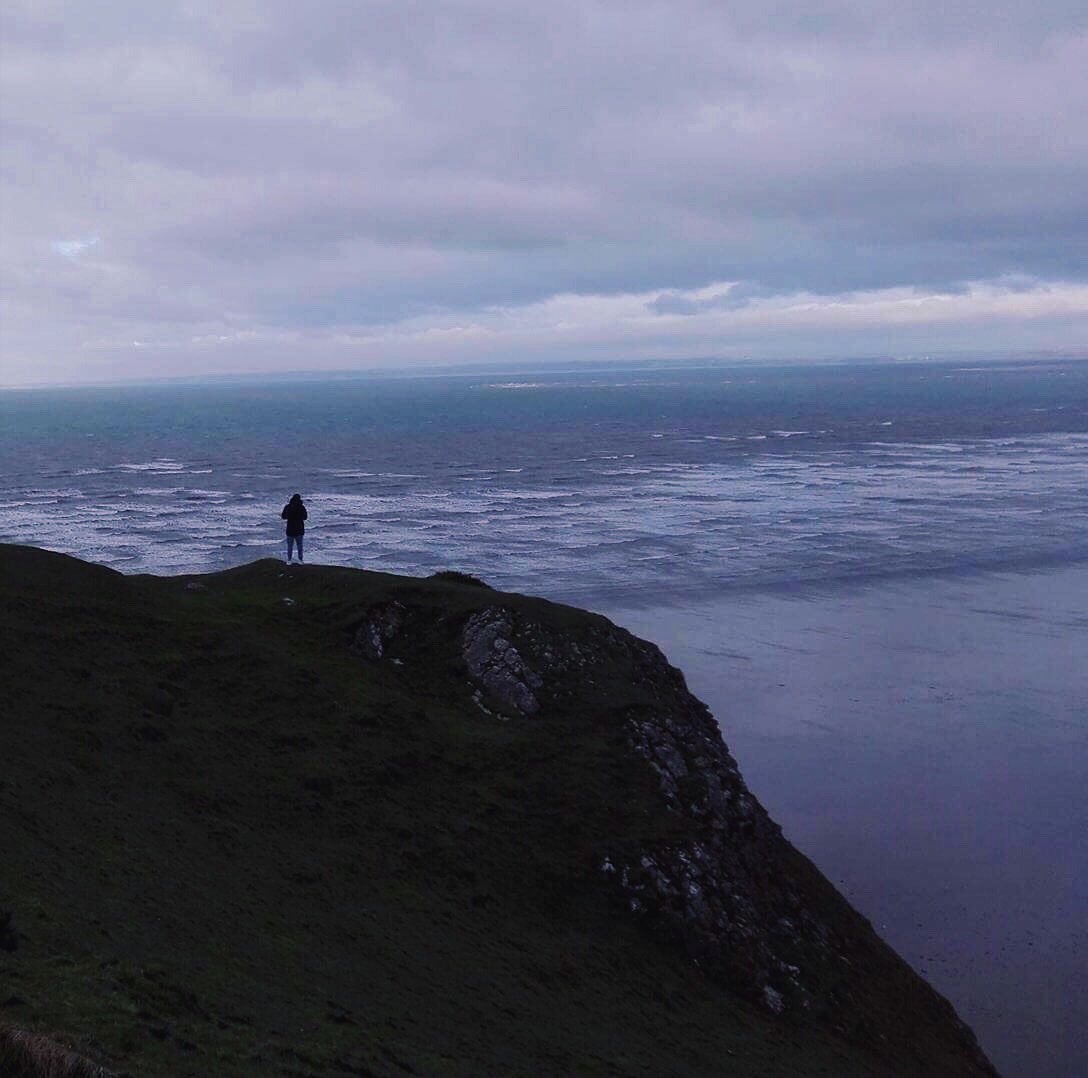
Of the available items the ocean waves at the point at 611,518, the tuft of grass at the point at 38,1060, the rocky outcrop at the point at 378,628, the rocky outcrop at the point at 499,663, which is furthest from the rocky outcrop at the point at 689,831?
the ocean waves at the point at 611,518

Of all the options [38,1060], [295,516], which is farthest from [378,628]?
[38,1060]

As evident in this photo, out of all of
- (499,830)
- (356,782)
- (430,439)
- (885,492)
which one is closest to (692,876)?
(499,830)

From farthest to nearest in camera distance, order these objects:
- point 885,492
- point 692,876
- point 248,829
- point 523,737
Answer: point 885,492 → point 523,737 → point 692,876 → point 248,829

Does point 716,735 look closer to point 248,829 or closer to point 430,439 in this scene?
point 248,829

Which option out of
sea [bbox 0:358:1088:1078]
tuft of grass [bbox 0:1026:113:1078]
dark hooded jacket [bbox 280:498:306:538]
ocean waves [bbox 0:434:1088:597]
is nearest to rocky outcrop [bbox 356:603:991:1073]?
sea [bbox 0:358:1088:1078]

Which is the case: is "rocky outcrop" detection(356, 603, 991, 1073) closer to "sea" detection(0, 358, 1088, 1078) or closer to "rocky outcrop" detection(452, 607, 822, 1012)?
"rocky outcrop" detection(452, 607, 822, 1012)

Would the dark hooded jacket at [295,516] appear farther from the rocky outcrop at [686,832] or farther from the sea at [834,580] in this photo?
the sea at [834,580]

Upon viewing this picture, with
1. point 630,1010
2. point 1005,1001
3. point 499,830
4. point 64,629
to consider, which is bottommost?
point 1005,1001
